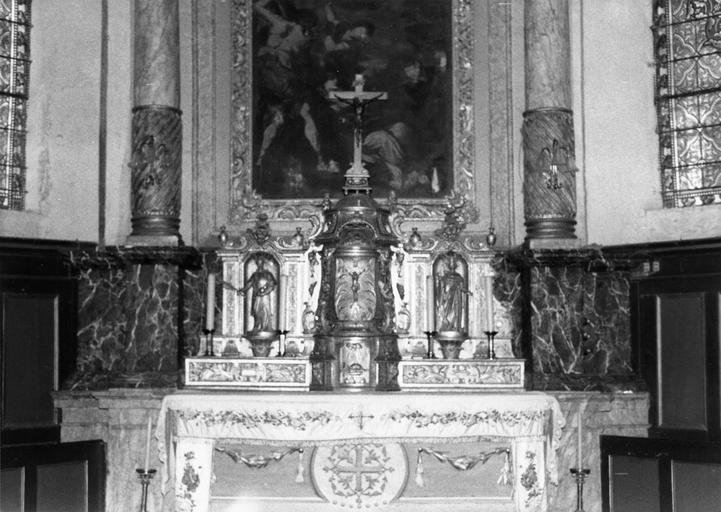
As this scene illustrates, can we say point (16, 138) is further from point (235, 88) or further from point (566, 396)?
point (566, 396)

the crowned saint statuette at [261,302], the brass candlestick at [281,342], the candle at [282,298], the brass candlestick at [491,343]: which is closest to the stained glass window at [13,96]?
the crowned saint statuette at [261,302]

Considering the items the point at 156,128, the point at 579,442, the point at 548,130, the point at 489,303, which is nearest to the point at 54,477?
the point at 156,128

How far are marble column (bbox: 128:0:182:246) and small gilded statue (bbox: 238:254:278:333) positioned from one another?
0.80 meters

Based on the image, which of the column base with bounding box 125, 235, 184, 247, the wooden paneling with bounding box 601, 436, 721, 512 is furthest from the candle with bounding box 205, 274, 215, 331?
the wooden paneling with bounding box 601, 436, 721, 512

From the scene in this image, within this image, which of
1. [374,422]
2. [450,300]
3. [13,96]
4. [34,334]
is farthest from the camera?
[13,96]

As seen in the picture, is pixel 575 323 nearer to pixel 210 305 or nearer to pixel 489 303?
pixel 489 303

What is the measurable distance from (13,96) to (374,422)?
4988 mm

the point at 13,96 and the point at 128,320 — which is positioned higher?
the point at 13,96

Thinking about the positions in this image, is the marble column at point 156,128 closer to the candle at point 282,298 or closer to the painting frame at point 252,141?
the painting frame at point 252,141

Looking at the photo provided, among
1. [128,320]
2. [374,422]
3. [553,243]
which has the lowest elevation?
[374,422]

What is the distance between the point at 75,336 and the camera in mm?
11664

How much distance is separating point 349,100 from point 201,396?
10.4 ft

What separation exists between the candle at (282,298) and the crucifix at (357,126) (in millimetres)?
1070

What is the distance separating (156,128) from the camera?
456 inches
